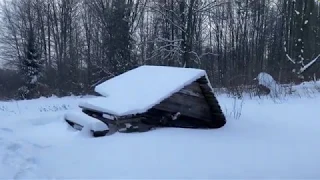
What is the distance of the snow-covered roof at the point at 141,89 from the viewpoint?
5500mm

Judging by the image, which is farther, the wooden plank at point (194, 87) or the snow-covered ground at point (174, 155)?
the wooden plank at point (194, 87)

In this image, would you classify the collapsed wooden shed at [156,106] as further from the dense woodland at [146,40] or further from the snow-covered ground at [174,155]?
the dense woodland at [146,40]

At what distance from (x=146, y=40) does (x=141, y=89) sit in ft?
68.6

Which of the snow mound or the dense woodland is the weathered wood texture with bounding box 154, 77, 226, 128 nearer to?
the snow mound

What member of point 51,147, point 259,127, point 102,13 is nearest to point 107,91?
point 51,147

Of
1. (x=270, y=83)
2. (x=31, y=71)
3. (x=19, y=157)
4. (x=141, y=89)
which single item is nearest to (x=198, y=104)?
(x=141, y=89)

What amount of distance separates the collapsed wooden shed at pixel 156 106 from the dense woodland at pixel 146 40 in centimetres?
1322

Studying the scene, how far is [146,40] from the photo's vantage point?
2661cm

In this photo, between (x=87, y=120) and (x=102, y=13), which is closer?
(x=87, y=120)

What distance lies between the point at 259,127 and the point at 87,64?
2094 centimetres

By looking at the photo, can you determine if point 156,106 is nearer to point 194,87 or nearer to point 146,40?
point 194,87

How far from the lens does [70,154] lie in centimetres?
434

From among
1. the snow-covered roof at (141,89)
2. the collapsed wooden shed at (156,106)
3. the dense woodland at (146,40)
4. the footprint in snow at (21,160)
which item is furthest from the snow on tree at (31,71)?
the footprint in snow at (21,160)

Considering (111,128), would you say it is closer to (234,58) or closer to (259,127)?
(259,127)
